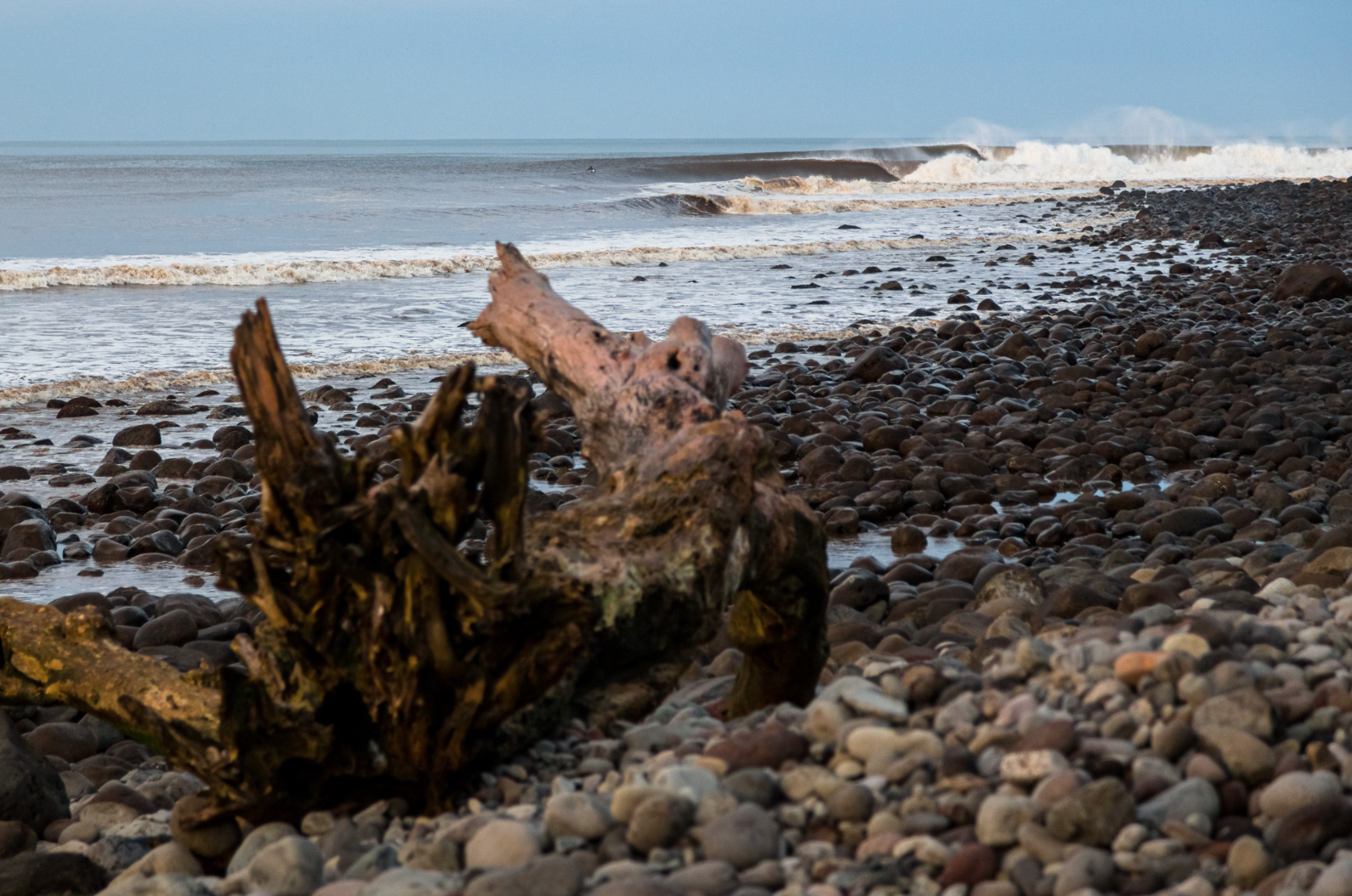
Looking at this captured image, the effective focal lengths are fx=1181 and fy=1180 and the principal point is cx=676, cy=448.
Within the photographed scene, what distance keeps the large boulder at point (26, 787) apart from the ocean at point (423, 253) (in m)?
6.55

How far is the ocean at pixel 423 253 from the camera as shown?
11.0 metres

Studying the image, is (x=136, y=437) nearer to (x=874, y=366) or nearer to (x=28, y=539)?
(x=28, y=539)

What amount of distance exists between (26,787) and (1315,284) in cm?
1121

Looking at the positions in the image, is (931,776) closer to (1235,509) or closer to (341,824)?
(341,824)

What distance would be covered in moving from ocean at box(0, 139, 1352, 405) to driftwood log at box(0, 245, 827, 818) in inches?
283

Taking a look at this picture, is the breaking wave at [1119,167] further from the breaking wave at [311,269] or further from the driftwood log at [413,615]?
the driftwood log at [413,615]

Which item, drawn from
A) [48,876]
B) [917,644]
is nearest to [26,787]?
[48,876]

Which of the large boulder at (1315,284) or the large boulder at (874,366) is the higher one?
the large boulder at (1315,284)

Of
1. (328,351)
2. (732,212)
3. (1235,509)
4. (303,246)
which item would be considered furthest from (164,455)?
(732,212)

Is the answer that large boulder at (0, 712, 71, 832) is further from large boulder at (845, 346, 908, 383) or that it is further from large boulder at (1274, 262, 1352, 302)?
large boulder at (1274, 262, 1352, 302)

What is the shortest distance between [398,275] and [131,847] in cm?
1426

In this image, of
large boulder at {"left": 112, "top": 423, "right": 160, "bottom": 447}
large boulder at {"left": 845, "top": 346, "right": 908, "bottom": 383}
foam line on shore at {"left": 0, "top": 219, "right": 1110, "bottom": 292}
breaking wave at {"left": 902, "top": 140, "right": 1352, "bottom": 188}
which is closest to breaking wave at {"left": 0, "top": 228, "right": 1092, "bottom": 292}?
foam line on shore at {"left": 0, "top": 219, "right": 1110, "bottom": 292}

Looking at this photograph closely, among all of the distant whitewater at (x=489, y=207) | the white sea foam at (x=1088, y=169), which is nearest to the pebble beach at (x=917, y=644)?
the distant whitewater at (x=489, y=207)

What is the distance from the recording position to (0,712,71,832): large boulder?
275 cm
